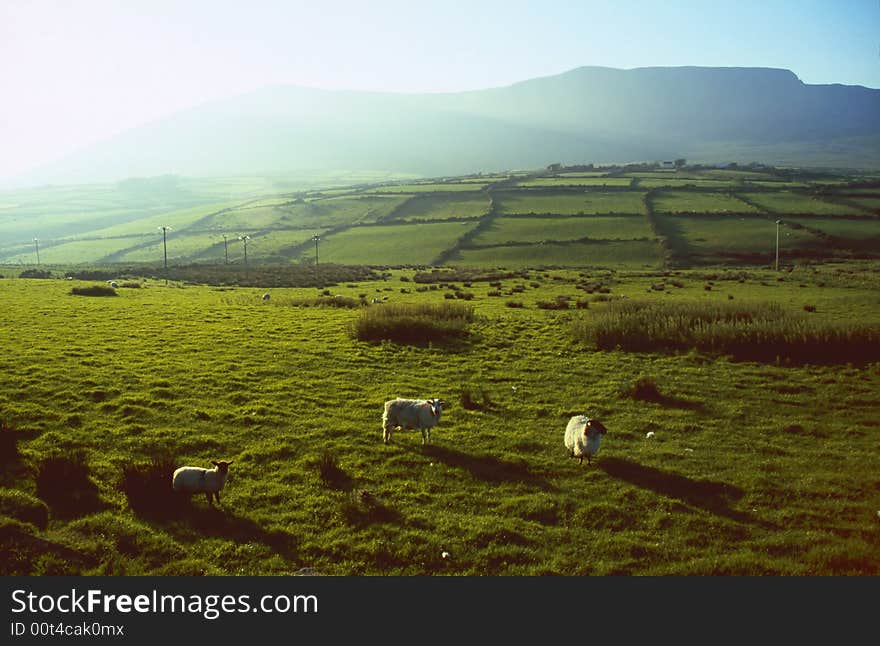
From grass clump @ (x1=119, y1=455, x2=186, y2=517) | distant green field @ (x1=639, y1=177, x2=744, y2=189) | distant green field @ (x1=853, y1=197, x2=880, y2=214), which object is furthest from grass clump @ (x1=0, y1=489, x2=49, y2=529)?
distant green field @ (x1=639, y1=177, x2=744, y2=189)

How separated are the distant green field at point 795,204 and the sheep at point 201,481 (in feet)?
438

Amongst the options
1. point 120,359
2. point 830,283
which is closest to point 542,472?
point 120,359

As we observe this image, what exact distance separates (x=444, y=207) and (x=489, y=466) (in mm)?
141062

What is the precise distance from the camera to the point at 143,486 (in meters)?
11.8

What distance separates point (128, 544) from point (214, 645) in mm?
3219

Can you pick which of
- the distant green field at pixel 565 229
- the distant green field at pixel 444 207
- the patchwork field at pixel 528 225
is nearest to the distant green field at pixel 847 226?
the patchwork field at pixel 528 225

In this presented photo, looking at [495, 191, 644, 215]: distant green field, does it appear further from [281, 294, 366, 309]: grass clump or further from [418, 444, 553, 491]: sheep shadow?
[418, 444, 553, 491]: sheep shadow

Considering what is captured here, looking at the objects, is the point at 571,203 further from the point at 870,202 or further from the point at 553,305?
the point at 553,305

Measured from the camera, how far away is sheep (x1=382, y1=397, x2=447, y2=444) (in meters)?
15.0

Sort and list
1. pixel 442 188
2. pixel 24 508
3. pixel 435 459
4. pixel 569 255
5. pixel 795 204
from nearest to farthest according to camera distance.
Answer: pixel 24 508 < pixel 435 459 < pixel 569 255 < pixel 795 204 < pixel 442 188

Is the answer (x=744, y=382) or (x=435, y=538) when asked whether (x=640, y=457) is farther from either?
(x=744, y=382)

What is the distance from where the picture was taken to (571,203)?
13775cm

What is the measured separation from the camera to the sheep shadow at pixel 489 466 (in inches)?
508

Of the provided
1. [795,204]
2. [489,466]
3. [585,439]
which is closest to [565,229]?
[795,204]
